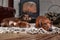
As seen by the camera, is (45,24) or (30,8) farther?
(30,8)

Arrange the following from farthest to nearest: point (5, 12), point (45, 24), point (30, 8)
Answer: point (30, 8)
point (5, 12)
point (45, 24)

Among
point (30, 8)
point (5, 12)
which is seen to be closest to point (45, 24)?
point (5, 12)

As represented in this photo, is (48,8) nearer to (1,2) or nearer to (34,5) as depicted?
(34,5)

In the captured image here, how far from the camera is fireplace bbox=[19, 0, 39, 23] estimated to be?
11.7 ft

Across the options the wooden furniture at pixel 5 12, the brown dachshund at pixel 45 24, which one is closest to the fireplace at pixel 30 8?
the wooden furniture at pixel 5 12

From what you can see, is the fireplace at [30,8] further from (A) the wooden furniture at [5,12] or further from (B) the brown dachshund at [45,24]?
(B) the brown dachshund at [45,24]

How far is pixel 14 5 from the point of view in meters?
3.84

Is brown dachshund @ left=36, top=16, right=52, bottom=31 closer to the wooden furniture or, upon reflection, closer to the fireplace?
the wooden furniture

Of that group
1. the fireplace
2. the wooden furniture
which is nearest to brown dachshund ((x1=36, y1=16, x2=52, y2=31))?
the wooden furniture

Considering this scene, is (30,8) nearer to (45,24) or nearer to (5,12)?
(5,12)

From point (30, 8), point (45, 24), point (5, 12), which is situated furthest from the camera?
point (30, 8)

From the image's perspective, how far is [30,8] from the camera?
3.57 m

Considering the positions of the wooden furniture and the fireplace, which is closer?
the wooden furniture

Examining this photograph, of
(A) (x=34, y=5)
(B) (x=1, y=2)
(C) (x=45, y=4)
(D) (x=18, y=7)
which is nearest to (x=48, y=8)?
(C) (x=45, y=4)
